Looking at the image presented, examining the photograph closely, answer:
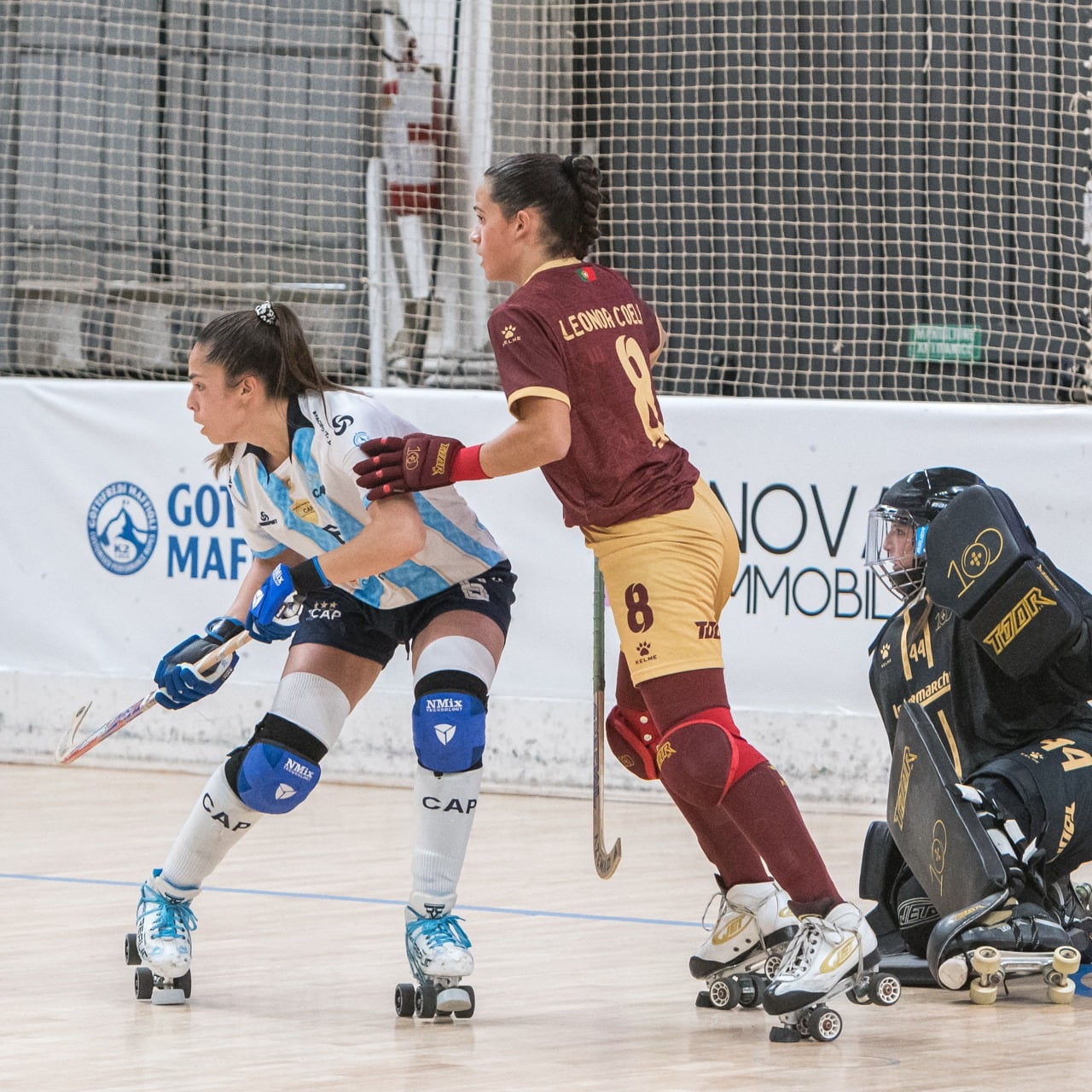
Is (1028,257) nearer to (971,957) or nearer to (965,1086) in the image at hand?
(971,957)

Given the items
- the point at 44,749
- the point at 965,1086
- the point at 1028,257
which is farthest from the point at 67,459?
the point at 965,1086

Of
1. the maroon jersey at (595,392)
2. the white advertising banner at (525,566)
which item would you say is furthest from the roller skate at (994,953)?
the white advertising banner at (525,566)

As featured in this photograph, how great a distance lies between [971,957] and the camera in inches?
152

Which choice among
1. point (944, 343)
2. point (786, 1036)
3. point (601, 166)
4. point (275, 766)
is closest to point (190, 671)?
point (275, 766)

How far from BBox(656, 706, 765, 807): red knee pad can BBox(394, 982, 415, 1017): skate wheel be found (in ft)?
2.06

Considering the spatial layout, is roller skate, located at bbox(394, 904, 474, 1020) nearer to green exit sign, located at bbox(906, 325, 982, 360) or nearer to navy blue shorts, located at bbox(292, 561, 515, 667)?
navy blue shorts, located at bbox(292, 561, 515, 667)

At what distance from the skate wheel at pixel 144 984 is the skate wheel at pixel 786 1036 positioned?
1155 mm

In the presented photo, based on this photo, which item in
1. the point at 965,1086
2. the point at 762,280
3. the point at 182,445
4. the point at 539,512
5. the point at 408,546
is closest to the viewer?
the point at 965,1086

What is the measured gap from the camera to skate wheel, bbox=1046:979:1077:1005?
388cm

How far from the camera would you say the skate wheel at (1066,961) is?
3.85m

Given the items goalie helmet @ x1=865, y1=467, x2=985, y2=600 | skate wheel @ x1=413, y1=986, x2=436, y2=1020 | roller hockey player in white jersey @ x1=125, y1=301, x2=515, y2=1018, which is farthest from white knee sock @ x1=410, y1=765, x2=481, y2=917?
goalie helmet @ x1=865, y1=467, x2=985, y2=600

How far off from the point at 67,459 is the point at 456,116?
201 centimetres

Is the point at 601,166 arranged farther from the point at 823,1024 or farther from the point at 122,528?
the point at 823,1024

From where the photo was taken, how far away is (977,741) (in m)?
4.26
